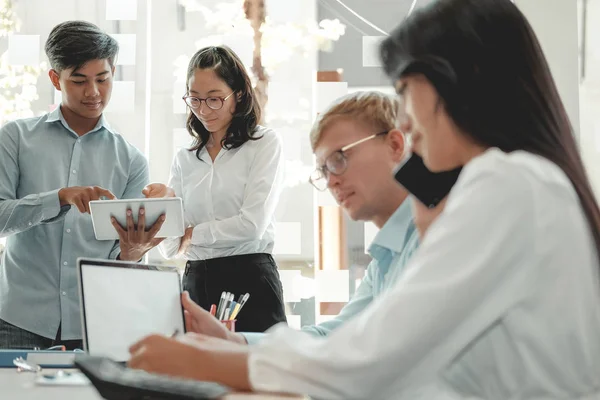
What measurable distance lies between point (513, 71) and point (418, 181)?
0.34 metres

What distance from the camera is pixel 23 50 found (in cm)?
354

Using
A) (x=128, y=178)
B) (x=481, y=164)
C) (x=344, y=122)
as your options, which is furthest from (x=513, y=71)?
(x=128, y=178)

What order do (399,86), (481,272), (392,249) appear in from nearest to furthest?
(481,272) < (399,86) < (392,249)

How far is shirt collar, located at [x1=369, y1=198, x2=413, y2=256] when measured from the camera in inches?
70.2

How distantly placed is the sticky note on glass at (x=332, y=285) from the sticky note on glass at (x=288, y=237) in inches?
5.8

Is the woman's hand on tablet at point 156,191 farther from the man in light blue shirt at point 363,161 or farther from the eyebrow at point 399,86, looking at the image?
the eyebrow at point 399,86

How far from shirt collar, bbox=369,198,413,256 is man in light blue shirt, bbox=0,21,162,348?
41.4 inches

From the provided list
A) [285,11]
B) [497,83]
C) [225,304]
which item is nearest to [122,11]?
[285,11]

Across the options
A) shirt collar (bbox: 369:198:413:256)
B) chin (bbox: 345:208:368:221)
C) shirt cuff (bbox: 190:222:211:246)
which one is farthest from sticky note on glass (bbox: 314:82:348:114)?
shirt collar (bbox: 369:198:413:256)

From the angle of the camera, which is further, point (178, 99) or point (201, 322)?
point (178, 99)

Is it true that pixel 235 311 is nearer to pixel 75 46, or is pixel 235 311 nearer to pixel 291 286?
pixel 291 286

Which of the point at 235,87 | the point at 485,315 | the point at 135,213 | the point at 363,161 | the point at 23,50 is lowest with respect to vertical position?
the point at 485,315

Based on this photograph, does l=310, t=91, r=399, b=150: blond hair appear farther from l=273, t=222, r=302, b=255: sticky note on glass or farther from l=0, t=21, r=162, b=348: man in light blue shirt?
l=273, t=222, r=302, b=255: sticky note on glass

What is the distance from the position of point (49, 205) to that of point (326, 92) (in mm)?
1350
